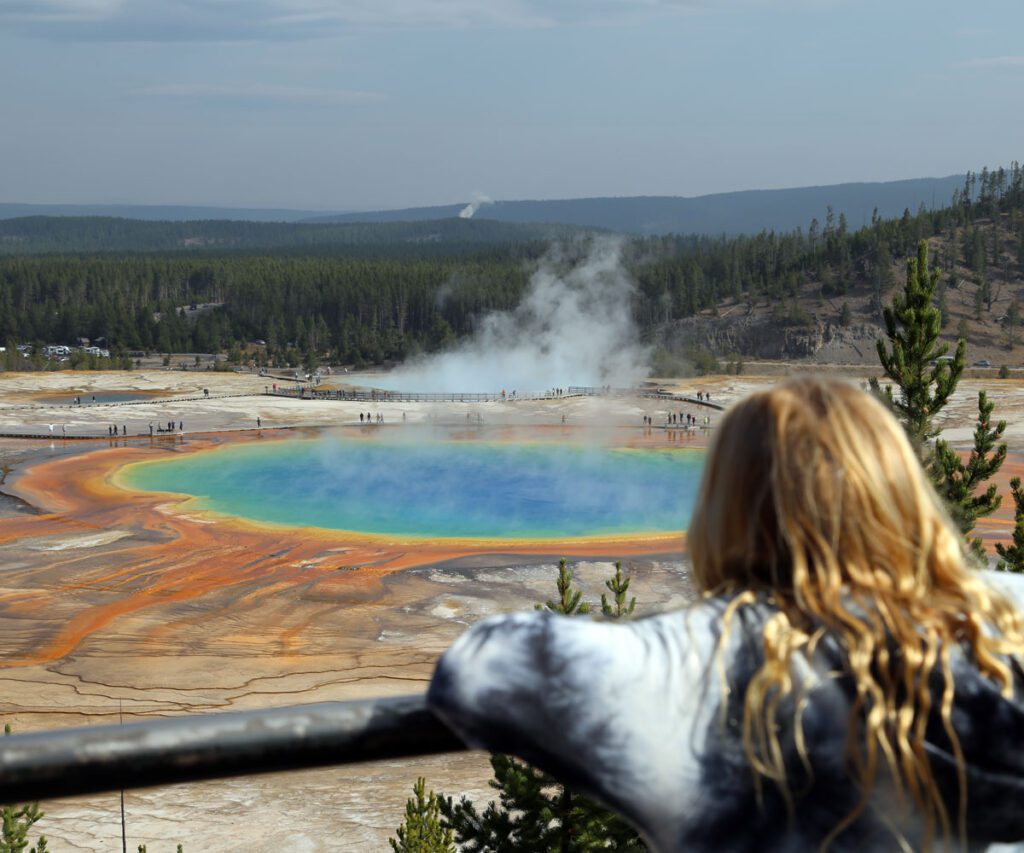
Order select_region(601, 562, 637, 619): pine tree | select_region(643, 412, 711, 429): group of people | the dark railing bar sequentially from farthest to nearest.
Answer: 1. select_region(643, 412, 711, 429): group of people
2. select_region(601, 562, 637, 619): pine tree
3. the dark railing bar

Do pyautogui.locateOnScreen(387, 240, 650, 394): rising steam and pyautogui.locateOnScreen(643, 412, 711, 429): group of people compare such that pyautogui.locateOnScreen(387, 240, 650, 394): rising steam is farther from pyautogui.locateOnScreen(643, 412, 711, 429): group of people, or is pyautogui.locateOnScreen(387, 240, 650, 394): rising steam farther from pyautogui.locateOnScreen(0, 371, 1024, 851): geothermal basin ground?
pyautogui.locateOnScreen(0, 371, 1024, 851): geothermal basin ground

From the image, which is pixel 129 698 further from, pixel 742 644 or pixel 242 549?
pixel 742 644

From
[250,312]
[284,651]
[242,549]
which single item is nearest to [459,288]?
[250,312]

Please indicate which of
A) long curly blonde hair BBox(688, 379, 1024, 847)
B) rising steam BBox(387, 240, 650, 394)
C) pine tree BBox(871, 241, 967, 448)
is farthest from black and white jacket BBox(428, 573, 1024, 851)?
rising steam BBox(387, 240, 650, 394)

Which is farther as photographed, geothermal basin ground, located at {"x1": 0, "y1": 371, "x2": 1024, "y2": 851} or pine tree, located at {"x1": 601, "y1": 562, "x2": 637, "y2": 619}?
geothermal basin ground, located at {"x1": 0, "y1": 371, "x2": 1024, "y2": 851}

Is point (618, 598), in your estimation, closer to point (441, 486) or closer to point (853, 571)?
point (853, 571)

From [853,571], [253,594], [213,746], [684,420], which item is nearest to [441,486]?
[253,594]
